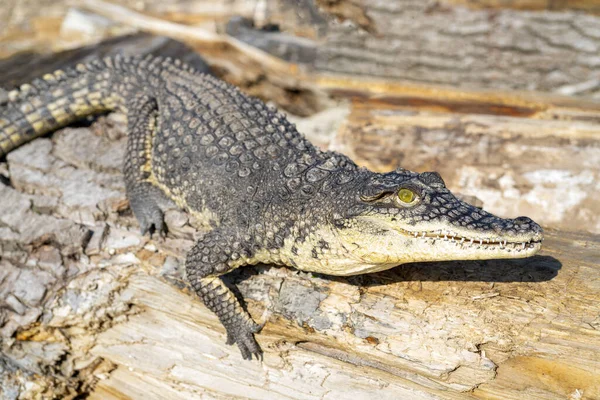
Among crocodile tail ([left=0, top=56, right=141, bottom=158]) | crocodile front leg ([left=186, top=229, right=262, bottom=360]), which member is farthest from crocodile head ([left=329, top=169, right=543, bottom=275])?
crocodile tail ([left=0, top=56, right=141, bottom=158])

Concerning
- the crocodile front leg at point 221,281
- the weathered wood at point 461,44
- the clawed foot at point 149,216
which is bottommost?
the crocodile front leg at point 221,281

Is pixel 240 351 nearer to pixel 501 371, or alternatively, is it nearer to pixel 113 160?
pixel 501 371

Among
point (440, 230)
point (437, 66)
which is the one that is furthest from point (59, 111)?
point (437, 66)

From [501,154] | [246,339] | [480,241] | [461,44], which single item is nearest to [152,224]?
[246,339]

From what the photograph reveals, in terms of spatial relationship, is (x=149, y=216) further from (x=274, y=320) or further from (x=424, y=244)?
(x=424, y=244)

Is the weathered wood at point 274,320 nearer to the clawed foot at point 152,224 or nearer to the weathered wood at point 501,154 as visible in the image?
the clawed foot at point 152,224

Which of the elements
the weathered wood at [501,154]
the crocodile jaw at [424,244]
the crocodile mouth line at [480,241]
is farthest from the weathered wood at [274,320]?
the weathered wood at [501,154]

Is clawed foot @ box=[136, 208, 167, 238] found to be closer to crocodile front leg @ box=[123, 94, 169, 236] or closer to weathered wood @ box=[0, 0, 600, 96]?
crocodile front leg @ box=[123, 94, 169, 236]
